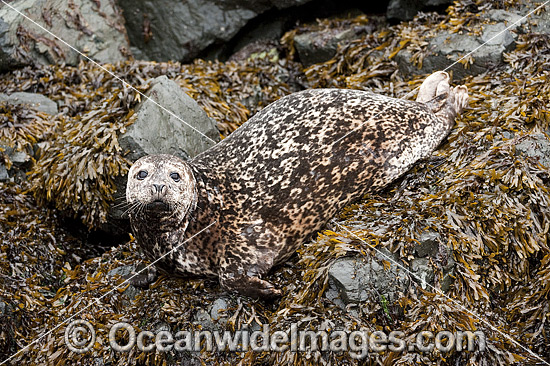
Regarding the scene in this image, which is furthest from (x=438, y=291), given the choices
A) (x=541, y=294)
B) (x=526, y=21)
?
(x=526, y=21)

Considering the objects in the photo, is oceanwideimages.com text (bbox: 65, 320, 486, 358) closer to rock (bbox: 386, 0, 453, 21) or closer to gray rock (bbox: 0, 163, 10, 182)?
gray rock (bbox: 0, 163, 10, 182)

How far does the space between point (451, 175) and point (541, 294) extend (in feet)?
3.73

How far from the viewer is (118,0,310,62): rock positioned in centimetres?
798

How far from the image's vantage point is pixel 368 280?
13.8ft

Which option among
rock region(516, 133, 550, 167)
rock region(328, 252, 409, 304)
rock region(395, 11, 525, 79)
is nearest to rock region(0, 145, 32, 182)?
rock region(328, 252, 409, 304)

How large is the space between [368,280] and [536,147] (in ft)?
6.02

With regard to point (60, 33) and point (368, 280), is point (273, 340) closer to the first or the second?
point (368, 280)

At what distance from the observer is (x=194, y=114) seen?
232 inches

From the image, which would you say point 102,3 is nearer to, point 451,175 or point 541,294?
point 451,175

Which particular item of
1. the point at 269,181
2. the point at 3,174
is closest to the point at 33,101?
the point at 3,174

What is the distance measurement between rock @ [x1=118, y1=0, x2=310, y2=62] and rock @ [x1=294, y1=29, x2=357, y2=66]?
0.77m

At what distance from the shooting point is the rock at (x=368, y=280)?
Answer: 13.8 feet

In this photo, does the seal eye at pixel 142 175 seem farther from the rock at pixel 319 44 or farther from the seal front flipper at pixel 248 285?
the rock at pixel 319 44

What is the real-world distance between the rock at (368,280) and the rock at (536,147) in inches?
60.3
